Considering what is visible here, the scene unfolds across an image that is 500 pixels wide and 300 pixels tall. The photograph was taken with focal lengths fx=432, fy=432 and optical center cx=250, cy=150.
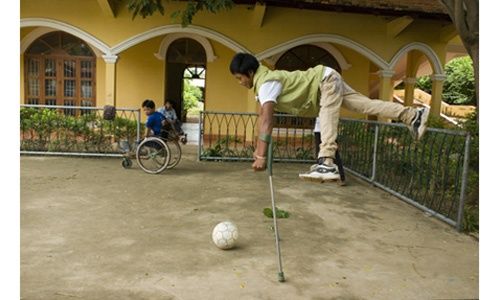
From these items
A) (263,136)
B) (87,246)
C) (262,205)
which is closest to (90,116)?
(262,205)

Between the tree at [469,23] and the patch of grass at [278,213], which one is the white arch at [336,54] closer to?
the tree at [469,23]

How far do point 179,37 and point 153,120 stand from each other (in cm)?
548

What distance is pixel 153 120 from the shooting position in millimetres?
7461

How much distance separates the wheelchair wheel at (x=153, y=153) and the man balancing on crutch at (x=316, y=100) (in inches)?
141

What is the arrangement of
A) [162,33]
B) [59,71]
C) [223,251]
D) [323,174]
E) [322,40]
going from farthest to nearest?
[59,71]
[322,40]
[162,33]
[223,251]
[323,174]

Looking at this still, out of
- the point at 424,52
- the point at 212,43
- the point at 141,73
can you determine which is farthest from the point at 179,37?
the point at 424,52

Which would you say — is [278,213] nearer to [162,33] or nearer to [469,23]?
[469,23]

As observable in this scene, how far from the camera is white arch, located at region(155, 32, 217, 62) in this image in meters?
12.1

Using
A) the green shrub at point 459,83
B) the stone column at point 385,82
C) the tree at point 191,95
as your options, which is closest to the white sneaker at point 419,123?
the stone column at point 385,82

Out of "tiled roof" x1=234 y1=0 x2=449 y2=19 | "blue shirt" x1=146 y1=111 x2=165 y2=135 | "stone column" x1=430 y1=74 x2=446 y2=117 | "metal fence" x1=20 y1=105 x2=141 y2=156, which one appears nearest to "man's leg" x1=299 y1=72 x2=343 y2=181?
"blue shirt" x1=146 y1=111 x2=165 y2=135

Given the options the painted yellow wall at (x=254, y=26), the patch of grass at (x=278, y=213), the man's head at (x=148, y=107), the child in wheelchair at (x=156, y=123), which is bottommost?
the patch of grass at (x=278, y=213)

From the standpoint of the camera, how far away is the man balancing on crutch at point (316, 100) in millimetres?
3713

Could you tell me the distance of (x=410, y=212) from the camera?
5469 mm

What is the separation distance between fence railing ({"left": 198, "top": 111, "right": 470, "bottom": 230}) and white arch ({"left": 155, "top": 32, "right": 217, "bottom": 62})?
3.45 m
